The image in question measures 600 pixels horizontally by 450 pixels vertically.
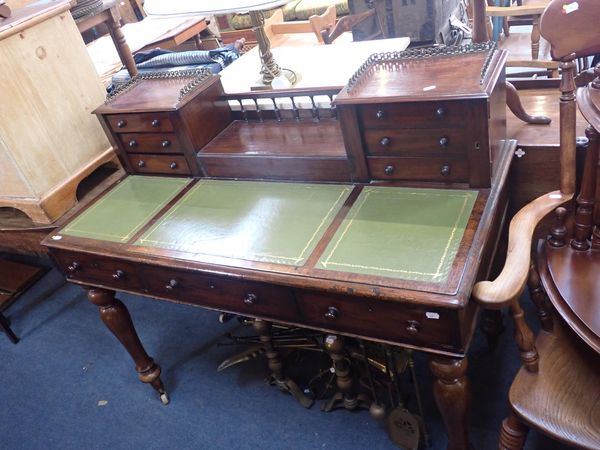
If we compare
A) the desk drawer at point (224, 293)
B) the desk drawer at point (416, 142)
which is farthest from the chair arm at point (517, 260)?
the desk drawer at point (224, 293)

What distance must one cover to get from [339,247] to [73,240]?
810mm

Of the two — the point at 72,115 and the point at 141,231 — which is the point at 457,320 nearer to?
the point at 141,231

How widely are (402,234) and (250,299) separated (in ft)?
1.33

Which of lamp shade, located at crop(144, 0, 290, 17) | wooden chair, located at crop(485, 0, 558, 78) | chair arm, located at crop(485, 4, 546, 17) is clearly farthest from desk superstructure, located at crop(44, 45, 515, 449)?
chair arm, located at crop(485, 4, 546, 17)

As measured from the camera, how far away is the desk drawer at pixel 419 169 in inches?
50.0

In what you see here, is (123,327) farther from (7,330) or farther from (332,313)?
(7,330)

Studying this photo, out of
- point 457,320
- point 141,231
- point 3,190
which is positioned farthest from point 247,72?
point 457,320

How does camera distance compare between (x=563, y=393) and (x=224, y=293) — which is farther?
(x=224, y=293)

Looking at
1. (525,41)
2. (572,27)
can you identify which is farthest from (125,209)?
(525,41)

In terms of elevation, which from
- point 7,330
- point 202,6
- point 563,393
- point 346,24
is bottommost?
point 7,330

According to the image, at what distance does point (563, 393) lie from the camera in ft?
3.52

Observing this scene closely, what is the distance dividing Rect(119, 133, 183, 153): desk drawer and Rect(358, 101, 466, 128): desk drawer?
2.12 ft

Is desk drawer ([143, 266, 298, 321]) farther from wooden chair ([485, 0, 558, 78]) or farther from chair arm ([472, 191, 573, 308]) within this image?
wooden chair ([485, 0, 558, 78])

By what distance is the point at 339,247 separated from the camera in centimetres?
120
